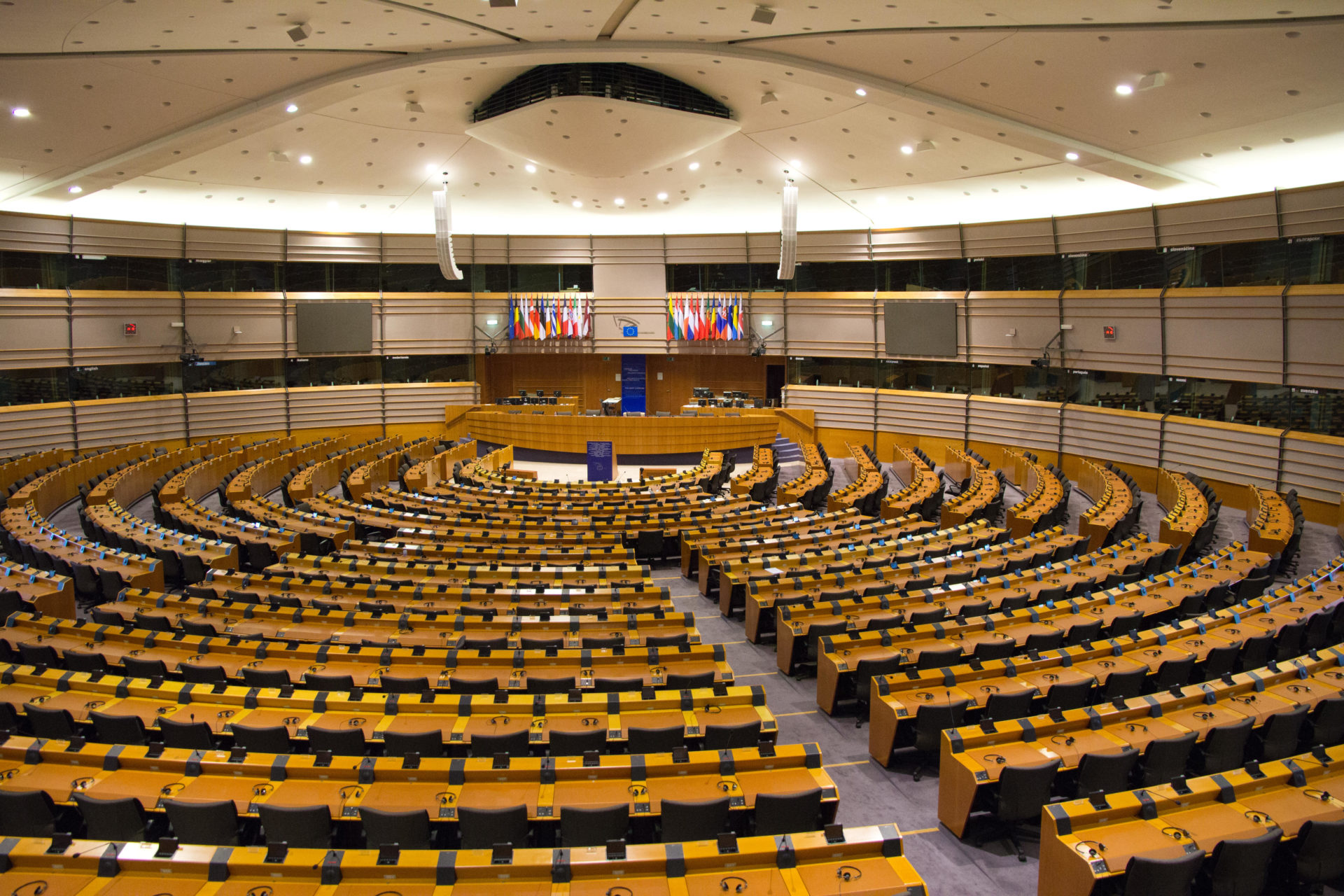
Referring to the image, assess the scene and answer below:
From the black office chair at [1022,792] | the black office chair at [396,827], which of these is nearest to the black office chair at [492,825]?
the black office chair at [396,827]

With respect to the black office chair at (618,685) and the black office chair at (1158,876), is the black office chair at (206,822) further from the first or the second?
the black office chair at (1158,876)

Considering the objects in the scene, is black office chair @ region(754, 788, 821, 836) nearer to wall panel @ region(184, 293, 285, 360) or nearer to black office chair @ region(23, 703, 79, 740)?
black office chair @ region(23, 703, 79, 740)

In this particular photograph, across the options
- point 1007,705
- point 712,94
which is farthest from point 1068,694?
point 712,94

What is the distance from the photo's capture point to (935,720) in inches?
301

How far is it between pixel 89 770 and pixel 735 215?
2671 cm

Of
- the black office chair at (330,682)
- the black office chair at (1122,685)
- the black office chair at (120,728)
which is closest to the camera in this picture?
the black office chair at (120,728)

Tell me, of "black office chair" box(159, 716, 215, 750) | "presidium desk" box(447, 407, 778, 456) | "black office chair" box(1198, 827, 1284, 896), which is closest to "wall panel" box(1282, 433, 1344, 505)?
"presidium desk" box(447, 407, 778, 456)

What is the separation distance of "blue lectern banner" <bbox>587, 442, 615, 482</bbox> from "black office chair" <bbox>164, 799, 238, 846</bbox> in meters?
16.2

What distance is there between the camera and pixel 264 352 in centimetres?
2823

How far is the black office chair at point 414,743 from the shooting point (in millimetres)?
6699

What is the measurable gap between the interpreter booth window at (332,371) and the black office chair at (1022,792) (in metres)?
27.8

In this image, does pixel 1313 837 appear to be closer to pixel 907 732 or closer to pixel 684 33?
pixel 907 732

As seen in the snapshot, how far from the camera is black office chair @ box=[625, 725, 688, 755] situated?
6.88 meters

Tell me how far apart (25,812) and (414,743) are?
264 cm
